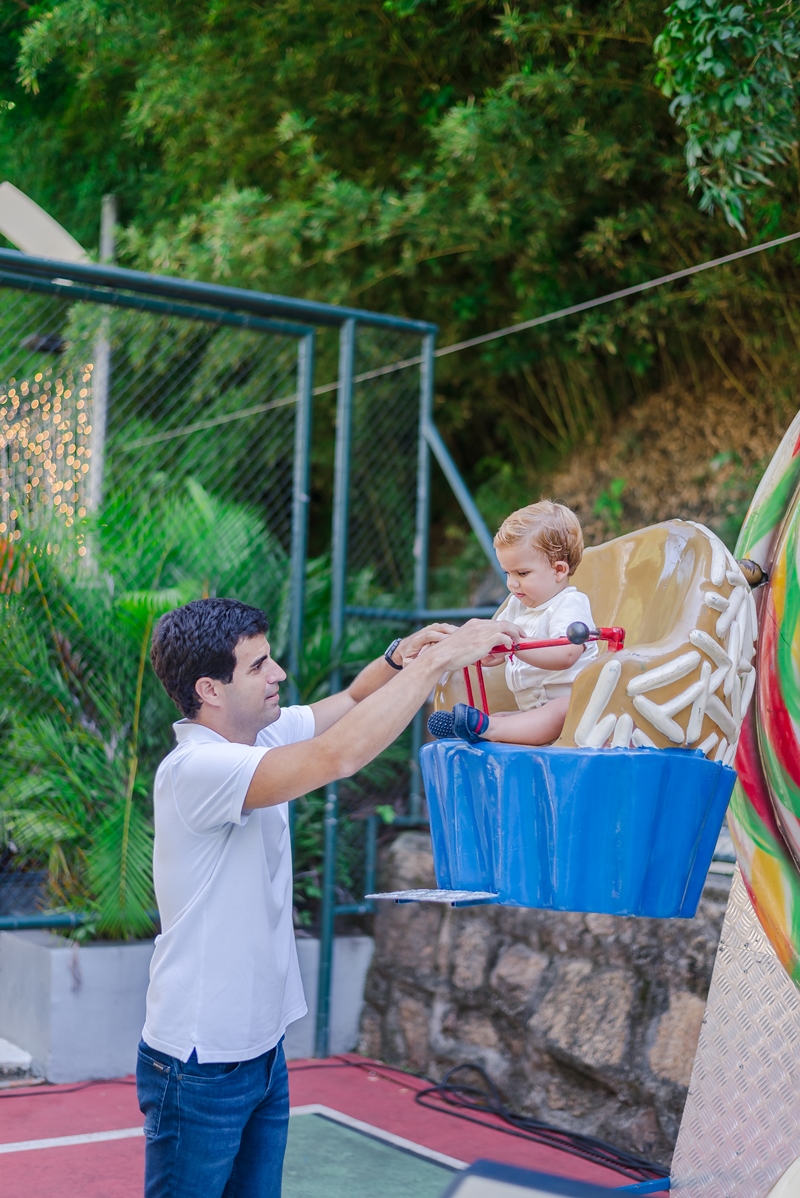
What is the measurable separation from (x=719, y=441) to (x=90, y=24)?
435 cm

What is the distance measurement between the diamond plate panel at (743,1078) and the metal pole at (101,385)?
3447 millimetres

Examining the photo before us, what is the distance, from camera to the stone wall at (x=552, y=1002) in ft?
13.7

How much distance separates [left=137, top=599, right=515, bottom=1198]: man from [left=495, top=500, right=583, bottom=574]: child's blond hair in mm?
320

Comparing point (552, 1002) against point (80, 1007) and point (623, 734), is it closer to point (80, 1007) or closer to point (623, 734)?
point (80, 1007)

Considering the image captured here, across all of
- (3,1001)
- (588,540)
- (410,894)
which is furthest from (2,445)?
(588,540)

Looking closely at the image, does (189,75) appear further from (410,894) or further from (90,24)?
(410,894)

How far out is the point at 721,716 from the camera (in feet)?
7.71

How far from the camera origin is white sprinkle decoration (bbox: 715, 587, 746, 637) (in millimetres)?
2422

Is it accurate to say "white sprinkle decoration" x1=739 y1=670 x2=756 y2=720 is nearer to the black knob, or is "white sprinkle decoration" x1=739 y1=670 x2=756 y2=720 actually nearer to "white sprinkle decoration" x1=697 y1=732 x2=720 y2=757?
"white sprinkle decoration" x1=697 y1=732 x2=720 y2=757

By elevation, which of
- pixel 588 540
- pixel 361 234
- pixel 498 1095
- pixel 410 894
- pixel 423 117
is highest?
pixel 423 117

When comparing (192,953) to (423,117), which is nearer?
(192,953)

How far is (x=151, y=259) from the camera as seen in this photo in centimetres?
744

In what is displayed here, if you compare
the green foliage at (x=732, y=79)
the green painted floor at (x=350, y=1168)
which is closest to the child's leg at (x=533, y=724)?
the green painted floor at (x=350, y=1168)

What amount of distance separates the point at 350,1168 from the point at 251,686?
2364 mm
